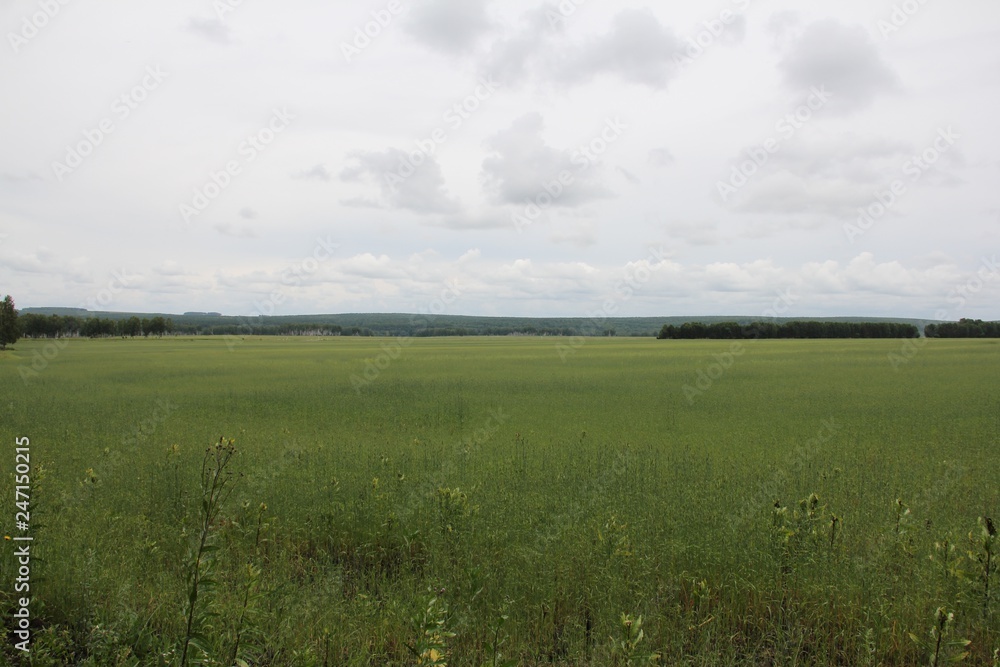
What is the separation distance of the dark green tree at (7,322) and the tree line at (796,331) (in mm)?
118386

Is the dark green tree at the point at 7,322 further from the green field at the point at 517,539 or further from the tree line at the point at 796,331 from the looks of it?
the tree line at the point at 796,331

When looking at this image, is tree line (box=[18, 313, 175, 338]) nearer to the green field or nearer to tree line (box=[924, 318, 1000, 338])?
the green field

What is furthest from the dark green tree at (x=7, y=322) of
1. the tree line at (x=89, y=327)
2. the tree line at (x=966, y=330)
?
the tree line at (x=966, y=330)

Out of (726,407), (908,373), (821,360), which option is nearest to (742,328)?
(821,360)

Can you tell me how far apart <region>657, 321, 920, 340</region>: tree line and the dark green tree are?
118 m

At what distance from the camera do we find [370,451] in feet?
47.8

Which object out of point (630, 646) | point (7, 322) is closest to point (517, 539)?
point (630, 646)

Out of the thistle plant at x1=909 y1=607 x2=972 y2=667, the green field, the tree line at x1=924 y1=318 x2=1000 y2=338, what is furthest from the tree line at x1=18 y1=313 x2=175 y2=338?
the tree line at x1=924 y1=318 x2=1000 y2=338

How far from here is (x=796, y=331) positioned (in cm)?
12850

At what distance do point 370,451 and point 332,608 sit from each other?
834cm

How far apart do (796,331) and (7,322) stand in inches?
5662

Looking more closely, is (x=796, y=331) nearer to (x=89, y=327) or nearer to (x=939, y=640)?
(x=939, y=640)

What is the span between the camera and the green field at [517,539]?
5.62 m

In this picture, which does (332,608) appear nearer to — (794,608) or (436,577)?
(436,577)
